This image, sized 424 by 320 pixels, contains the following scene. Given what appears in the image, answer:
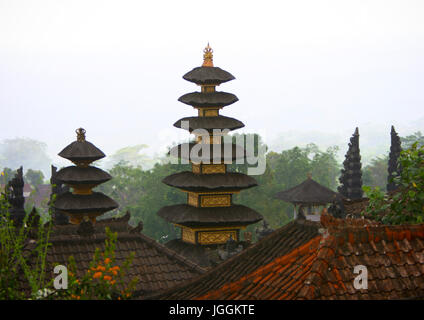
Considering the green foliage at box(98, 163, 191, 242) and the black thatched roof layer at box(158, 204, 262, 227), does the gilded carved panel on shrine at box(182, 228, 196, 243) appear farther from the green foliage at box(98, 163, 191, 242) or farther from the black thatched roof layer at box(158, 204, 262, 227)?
the green foliage at box(98, 163, 191, 242)

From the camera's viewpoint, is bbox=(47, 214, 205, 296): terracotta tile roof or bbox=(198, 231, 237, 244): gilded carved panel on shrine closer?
bbox=(47, 214, 205, 296): terracotta tile roof

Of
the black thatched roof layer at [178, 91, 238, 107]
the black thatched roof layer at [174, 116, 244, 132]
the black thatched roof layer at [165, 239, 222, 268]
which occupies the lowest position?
the black thatched roof layer at [165, 239, 222, 268]

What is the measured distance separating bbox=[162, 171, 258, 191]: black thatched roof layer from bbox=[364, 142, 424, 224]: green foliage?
18836 millimetres

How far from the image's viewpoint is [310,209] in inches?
1941

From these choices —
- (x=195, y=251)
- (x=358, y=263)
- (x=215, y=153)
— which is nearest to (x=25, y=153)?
(x=215, y=153)

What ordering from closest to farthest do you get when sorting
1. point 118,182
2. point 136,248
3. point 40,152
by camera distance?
point 136,248 < point 118,182 < point 40,152

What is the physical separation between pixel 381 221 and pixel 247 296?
302 centimetres

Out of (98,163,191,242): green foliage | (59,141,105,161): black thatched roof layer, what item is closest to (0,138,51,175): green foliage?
(98,163,191,242): green foliage

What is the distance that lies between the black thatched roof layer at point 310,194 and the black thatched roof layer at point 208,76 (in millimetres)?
13134

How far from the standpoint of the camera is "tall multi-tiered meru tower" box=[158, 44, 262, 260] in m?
34.6

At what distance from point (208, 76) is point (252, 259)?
20234 mm

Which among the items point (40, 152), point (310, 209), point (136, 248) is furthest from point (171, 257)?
point (40, 152)

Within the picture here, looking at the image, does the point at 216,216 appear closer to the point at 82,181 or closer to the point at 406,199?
the point at 82,181
